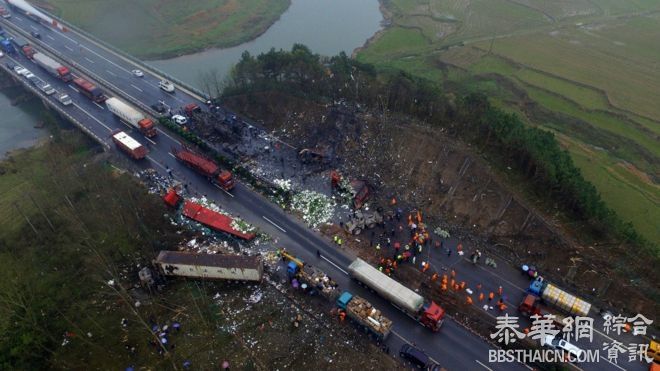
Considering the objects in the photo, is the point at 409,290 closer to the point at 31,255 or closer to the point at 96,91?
the point at 31,255

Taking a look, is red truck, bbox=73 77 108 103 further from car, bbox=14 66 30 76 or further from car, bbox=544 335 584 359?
car, bbox=544 335 584 359

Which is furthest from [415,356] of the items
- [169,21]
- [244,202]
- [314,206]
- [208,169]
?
[169,21]

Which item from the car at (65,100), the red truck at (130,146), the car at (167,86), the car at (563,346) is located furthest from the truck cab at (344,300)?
the car at (65,100)

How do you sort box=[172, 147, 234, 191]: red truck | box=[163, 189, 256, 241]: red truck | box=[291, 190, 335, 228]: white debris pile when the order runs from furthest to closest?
box=[172, 147, 234, 191]: red truck < box=[291, 190, 335, 228]: white debris pile < box=[163, 189, 256, 241]: red truck

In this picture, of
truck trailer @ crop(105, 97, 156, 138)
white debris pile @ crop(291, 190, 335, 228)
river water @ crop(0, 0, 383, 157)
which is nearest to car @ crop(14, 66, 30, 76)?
river water @ crop(0, 0, 383, 157)

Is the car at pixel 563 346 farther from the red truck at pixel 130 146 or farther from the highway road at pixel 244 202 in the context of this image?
the red truck at pixel 130 146

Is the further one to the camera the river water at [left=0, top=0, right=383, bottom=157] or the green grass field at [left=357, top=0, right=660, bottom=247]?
the river water at [left=0, top=0, right=383, bottom=157]

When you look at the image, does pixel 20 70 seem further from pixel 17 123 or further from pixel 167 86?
pixel 167 86
